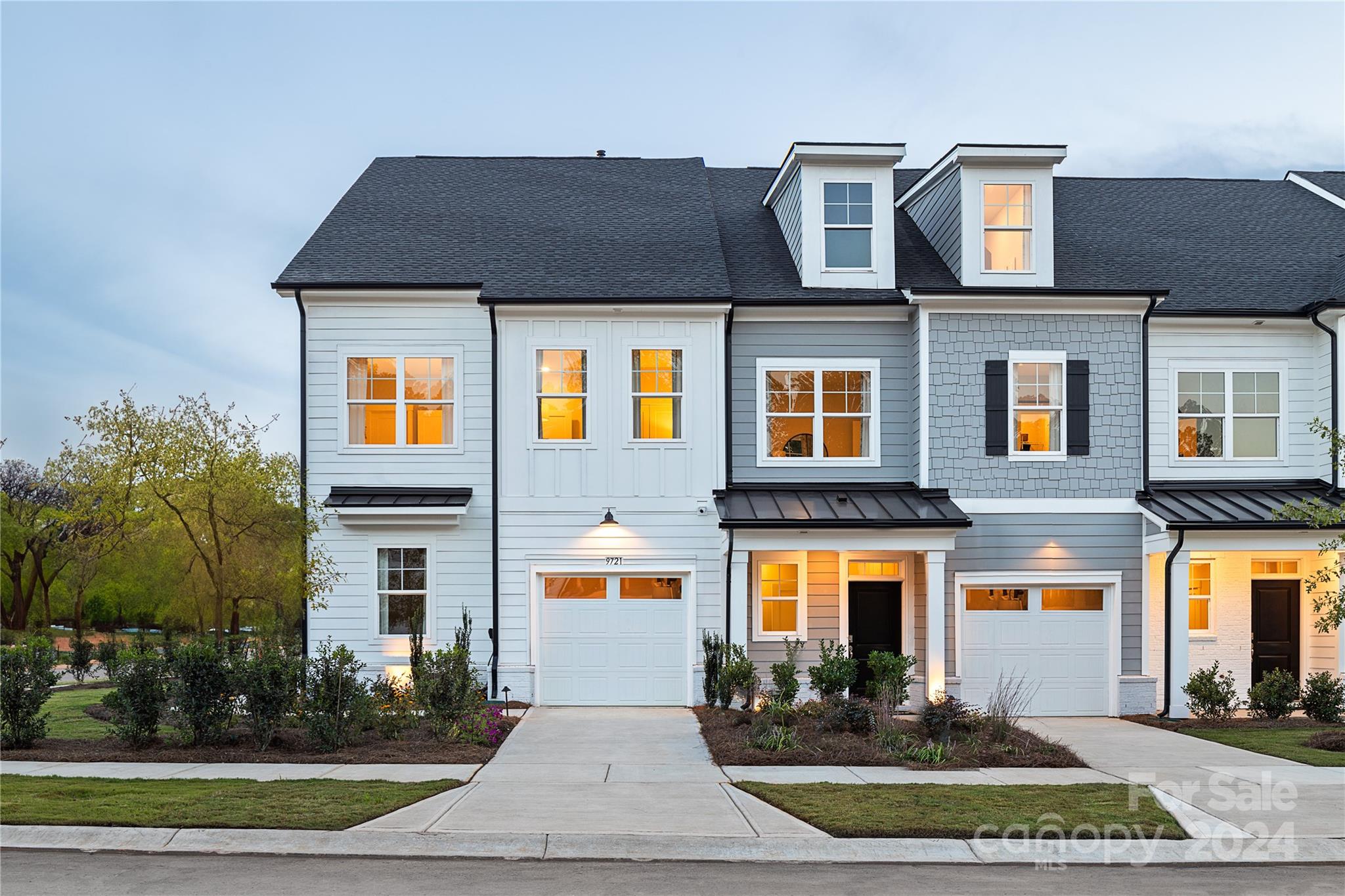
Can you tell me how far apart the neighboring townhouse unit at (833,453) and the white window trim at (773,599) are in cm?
5

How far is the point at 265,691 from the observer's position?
12359mm

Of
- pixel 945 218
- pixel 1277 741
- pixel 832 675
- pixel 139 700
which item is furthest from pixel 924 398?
pixel 139 700

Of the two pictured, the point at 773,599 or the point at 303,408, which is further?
the point at 773,599

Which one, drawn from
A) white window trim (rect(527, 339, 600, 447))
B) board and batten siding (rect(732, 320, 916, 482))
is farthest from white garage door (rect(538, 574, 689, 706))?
board and batten siding (rect(732, 320, 916, 482))

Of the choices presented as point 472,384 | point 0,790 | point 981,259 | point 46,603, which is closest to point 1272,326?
point 981,259

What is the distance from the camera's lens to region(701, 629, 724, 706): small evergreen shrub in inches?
657

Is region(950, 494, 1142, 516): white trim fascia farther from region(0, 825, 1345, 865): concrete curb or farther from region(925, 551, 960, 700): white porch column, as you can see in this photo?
region(0, 825, 1345, 865): concrete curb

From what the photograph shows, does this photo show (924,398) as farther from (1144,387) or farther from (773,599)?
(773,599)

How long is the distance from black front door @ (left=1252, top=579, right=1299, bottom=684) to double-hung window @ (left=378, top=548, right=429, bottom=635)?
45.3 feet

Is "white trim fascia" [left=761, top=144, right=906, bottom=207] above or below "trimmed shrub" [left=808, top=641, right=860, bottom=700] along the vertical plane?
above

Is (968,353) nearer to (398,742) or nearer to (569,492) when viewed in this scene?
(569,492)

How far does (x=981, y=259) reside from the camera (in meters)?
18.2

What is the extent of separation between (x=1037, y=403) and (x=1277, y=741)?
6.05 metres

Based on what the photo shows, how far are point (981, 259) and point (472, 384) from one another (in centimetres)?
865
